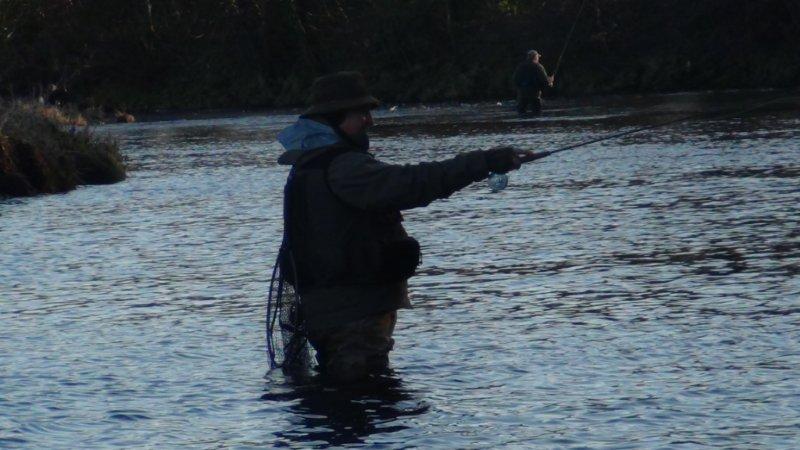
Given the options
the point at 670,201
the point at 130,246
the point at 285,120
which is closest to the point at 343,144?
the point at 130,246

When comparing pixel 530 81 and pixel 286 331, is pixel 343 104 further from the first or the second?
pixel 530 81

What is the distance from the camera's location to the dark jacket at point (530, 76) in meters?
37.3

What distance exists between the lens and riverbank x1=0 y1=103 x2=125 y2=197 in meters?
22.9

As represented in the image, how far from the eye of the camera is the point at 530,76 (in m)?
37.8

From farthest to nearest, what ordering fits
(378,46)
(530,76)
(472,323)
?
(378,46)
(530,76)
(472,323)

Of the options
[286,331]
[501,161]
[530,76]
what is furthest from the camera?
[530,76]

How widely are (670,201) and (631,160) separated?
629cm

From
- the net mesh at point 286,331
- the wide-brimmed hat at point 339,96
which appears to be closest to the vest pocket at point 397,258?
the net mesh at point 286,331

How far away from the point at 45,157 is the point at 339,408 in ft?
55.1

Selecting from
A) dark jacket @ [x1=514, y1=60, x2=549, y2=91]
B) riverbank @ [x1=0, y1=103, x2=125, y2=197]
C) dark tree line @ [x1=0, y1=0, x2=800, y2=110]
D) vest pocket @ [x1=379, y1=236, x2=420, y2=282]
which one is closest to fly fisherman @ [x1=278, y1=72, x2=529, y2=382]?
vest pocket @ [x1=379, y1=236, x2=420, y2=282]

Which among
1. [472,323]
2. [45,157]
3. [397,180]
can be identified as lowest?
[472,323]

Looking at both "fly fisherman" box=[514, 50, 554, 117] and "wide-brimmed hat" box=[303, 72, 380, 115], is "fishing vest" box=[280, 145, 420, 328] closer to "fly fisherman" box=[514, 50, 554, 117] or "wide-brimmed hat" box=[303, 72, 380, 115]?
"wide-brimmed hat" box=[303, 72, 380, 115]

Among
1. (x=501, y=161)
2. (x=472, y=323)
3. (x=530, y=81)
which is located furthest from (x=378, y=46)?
(x=501, y=161)

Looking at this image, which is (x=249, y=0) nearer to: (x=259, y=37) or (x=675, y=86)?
(x=259, y=37)
